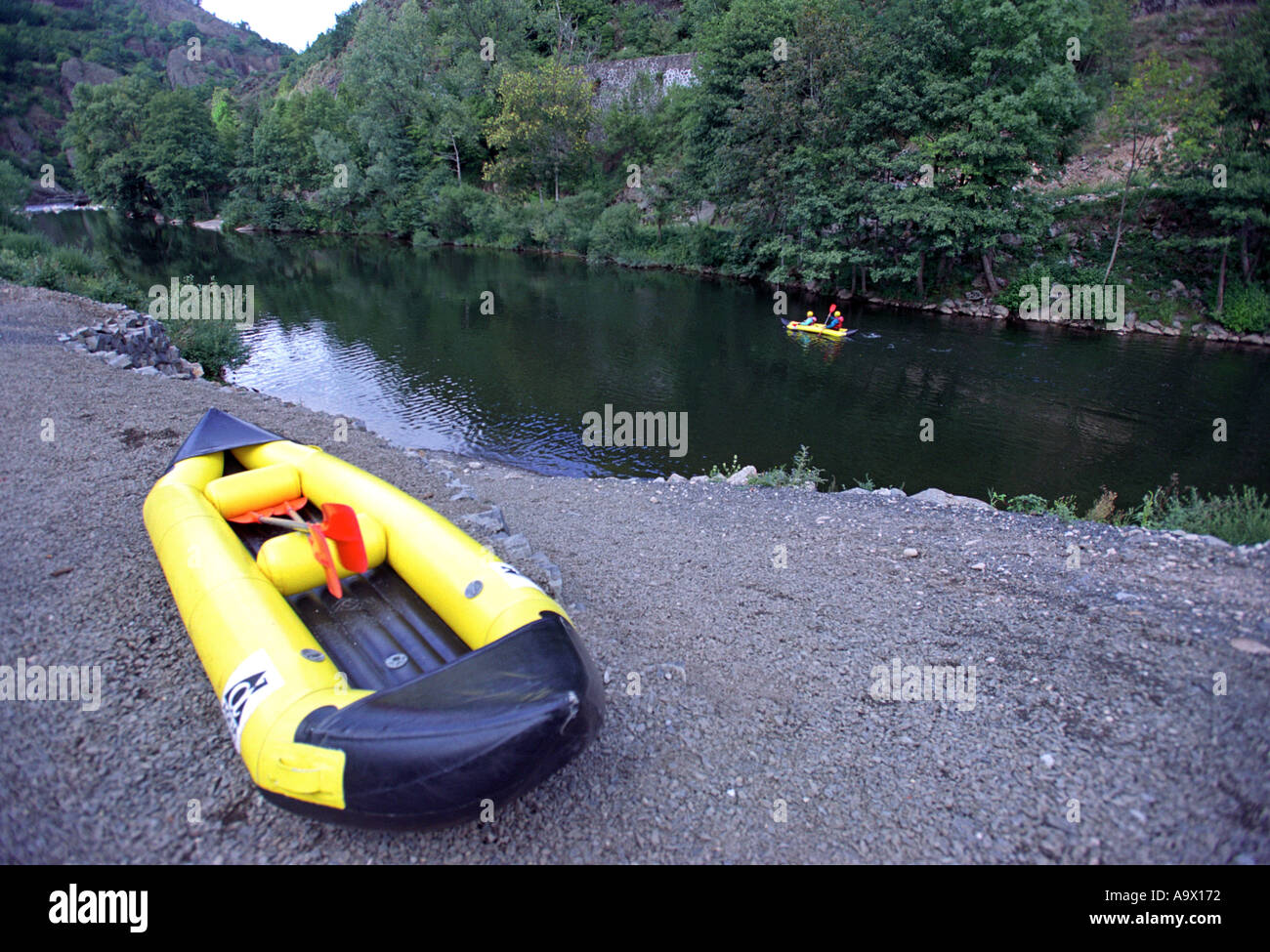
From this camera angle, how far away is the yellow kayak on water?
20.6 metres

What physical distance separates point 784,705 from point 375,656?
286 cm

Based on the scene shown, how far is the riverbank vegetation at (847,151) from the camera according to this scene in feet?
69.1

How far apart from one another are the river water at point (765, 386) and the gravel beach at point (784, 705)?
200 inches

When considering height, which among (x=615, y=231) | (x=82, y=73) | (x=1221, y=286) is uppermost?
(x=82, y=73)

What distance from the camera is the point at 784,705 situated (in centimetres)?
467

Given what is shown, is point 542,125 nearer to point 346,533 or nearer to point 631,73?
point 631,73

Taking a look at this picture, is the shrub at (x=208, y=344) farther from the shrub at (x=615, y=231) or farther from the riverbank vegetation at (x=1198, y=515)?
the shrub at (x=615, y=231)

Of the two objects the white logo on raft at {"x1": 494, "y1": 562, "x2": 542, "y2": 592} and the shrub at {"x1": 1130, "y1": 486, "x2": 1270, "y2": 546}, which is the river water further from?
the white logo on raft at {"x1": 494, "y1": 562, "x2": 542, "y2": 592}

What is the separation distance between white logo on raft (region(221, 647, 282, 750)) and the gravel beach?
470 mm

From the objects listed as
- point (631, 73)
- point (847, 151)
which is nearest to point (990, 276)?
point (847, 151)

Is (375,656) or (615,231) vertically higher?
(615,231)

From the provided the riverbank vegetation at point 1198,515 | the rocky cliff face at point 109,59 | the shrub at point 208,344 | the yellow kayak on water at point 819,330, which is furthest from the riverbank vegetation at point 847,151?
the rocky cliff face at point 109,59
